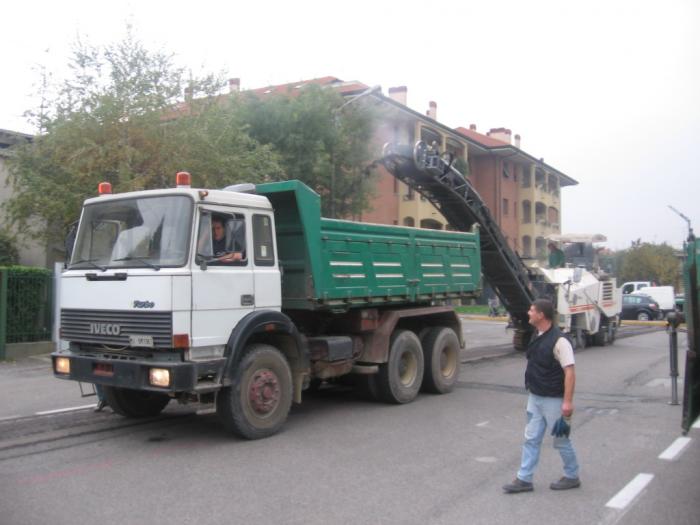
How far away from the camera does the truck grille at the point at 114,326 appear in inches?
262

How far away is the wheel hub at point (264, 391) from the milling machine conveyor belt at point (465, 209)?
5.97 metres

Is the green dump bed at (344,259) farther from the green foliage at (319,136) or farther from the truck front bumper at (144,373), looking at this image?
the green foliage at (319,136)

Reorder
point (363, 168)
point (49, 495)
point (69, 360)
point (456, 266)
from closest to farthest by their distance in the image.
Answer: point (49, 495), point (69, 360), point (456, 266), point (363, 168)

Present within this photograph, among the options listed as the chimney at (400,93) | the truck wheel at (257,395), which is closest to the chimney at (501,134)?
the chimney at (400,93)

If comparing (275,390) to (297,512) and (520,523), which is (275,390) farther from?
(520,523)

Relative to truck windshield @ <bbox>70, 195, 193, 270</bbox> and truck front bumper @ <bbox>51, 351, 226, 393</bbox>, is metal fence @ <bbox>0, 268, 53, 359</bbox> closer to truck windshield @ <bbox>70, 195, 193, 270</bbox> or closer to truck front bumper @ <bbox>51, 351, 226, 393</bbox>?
truck windshield @ <bbox>70, 195, 193, 270</bbox>

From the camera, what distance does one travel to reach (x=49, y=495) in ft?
18.0

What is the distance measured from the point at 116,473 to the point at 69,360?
69.8 inches

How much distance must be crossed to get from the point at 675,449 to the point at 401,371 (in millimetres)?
3902

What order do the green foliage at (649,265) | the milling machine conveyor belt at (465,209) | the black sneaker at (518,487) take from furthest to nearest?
1. the green foliage at (649,265)
2. the milling machine conveyor belt at (465,209)
3. the black sneaker at (518,487)

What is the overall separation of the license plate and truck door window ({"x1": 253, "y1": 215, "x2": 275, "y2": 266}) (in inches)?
59.0

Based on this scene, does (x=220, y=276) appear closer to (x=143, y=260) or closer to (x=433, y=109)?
(x=143, y=260)

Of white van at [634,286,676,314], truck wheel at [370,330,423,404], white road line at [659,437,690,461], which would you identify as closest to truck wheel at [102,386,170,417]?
truck wheel at [370,330,423,404]

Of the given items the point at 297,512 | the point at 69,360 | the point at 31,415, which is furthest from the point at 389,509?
the point at 31,415
